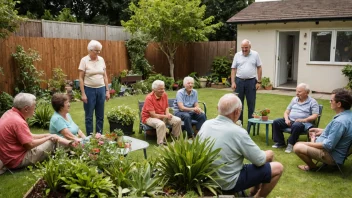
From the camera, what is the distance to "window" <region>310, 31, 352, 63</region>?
36.5 ft

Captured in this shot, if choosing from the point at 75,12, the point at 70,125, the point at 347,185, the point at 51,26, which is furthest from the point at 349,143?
the point at 75,12

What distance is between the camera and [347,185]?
3.77 metres

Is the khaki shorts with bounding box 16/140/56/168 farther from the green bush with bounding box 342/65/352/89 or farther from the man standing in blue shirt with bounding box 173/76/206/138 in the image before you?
the green bush with bounding box 342/65/352/89

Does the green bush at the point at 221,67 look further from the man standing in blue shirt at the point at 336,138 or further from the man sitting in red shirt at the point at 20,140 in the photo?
the man sitting in red shirt at the point at 20,140

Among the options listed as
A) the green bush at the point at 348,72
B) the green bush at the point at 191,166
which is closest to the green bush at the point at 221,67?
the green bush at the point at 348,72

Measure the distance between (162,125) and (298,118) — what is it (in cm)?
220

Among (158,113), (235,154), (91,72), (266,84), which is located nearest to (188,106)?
(158,113)

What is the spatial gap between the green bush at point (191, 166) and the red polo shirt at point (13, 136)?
5.96 ft

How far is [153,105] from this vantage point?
210 inches

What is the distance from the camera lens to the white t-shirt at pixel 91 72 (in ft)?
17.0

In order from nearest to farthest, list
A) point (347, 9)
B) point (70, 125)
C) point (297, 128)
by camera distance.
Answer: point (70, 125)
point (297, 128)
point (347, 9)

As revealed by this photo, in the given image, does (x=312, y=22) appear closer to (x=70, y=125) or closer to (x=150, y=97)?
(x=150, y=97)

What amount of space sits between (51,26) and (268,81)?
857 centimetres

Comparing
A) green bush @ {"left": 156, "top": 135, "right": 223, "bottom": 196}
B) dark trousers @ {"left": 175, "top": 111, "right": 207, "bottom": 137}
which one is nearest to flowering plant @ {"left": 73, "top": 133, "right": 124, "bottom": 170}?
green bush @ {"left": 156, "top": 135, "right": 223, "bottom": 196}
